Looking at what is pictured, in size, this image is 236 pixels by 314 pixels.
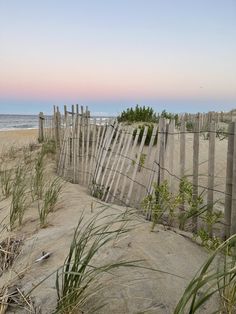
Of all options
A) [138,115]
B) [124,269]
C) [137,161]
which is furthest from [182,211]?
[138,115]

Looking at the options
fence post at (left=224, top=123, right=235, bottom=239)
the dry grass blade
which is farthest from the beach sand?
fence post at (left=224, top=123, right=235, bottom=239)

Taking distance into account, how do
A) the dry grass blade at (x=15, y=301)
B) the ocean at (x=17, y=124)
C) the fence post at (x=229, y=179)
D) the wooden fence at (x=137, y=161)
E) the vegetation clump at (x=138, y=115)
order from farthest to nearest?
the ocean at (x=17, y=124)
the vegetation clump at (x=138, y=115)
the wooden fence at (x=137, y=161)
the fence post at (x=229, y=179)
the dry grass blade at (x=15, y=301)

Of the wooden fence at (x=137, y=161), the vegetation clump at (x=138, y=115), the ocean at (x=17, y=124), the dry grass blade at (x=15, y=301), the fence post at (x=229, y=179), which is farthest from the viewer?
the ocean at (x=17, y=124)

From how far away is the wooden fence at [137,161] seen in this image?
12.4 ft

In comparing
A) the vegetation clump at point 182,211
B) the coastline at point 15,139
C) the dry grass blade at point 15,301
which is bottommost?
the coastline at point 15,139

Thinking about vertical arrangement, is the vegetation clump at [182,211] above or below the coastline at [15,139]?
above

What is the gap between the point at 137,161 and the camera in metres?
5.10

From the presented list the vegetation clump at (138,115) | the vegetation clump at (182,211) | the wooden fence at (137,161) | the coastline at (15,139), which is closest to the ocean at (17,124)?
the coastline at (15,139)

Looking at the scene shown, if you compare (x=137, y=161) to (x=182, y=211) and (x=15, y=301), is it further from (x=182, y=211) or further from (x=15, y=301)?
(x=15, y=301)

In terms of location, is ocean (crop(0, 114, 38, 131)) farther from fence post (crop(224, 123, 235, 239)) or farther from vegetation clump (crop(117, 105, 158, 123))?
fence post (crop(224, 123, 235, 239))

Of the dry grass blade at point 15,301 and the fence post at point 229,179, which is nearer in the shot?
the dry grass blade at point 15,301

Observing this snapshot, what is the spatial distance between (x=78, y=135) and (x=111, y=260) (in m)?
4.74

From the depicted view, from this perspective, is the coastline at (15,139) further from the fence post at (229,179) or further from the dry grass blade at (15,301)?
the dry grass blade at (15,301)

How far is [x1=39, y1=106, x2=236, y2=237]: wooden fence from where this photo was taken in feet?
12.4
